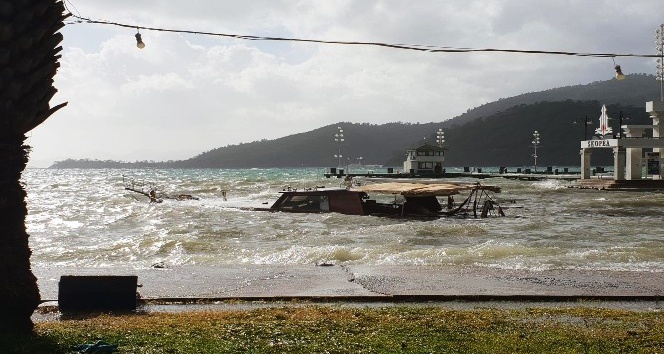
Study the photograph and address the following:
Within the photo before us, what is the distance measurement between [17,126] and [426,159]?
4924 inches

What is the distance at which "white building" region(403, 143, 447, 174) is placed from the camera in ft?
432

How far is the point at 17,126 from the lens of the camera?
398 inches

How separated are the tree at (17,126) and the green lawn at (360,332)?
0.70m

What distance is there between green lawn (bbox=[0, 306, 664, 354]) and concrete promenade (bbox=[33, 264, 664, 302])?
211cm

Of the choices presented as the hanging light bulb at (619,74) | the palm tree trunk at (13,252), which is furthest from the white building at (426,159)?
the palm tree trunk at (13,252)

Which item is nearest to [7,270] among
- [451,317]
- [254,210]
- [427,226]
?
[451,317]

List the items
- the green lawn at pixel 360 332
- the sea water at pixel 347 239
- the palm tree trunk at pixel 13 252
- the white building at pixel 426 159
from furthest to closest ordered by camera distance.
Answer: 1. the white building at pixel 426 159
2. the sea water at pixel 347 239
3. the palm tree trunk at pixel 13 252
4. the green lawn at pixel 360 332

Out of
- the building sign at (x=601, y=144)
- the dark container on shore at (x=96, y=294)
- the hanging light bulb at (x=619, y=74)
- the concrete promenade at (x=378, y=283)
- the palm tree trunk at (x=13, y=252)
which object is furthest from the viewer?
the building sign at (x=601, y=144)

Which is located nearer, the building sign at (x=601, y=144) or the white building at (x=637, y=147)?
the white building at (x=637, y=147)

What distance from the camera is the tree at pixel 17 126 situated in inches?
388

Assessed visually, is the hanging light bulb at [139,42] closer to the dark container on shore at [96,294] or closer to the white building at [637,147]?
the dark container on shore at [96,294]

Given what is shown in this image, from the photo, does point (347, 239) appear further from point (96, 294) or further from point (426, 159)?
point (426, 159)

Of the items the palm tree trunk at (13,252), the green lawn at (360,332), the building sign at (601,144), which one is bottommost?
the green lawn at (360,332)

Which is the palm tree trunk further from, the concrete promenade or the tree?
the concrete promenade
